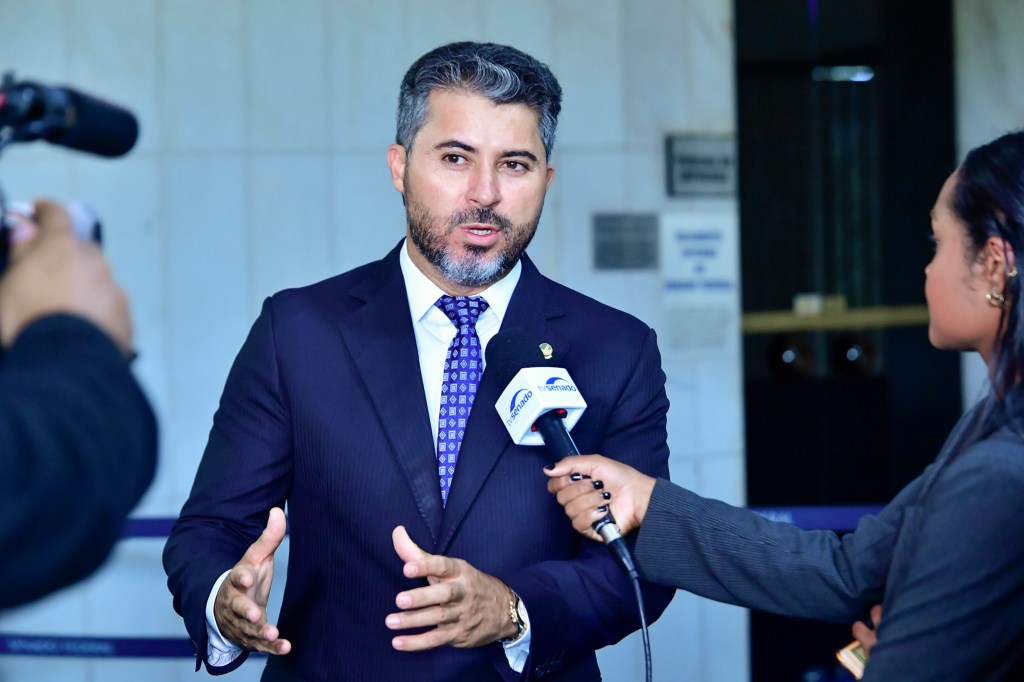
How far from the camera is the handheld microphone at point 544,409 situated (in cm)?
170

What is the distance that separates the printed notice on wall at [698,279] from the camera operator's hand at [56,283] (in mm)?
3169

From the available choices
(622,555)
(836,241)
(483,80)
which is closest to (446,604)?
(622,555)

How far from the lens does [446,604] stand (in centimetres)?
171

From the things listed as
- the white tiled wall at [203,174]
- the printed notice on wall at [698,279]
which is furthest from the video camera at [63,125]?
the printed notice on wall at [698,279]

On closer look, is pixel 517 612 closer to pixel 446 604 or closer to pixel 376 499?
pixel 446 604

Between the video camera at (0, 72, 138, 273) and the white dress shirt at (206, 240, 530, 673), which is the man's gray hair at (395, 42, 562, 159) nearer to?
the white dress shirt at (206, 240, 530, 673)

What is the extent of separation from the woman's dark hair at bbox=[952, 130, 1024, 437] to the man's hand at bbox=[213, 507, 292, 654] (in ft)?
3.37

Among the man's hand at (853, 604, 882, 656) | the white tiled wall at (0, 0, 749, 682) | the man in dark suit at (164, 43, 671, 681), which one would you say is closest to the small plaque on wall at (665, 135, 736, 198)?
the white tiled wall at (0, 0, 749, 682)

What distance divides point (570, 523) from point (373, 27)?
2.44 m

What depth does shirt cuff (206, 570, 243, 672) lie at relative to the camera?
1.82 m

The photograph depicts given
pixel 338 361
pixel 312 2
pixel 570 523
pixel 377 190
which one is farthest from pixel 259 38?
pixel 570 523

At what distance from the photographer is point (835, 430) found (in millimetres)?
4430

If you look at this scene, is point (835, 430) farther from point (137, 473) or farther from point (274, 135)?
point (137, 473)

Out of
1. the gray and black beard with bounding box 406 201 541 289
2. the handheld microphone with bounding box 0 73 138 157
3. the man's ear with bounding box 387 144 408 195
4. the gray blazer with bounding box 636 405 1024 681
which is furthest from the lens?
the man's ear with bounding box 387 144 408 195
